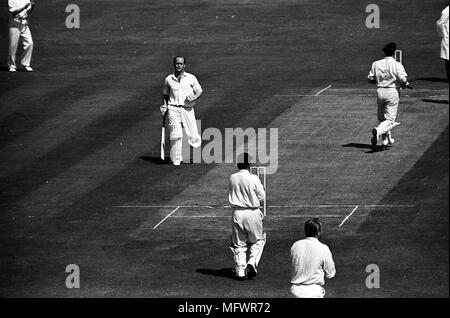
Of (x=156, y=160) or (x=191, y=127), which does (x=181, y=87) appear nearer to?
(x=191, y=127)

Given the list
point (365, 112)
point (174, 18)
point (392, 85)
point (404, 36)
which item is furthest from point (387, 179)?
point (174, 18)

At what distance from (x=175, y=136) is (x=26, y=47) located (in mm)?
9735

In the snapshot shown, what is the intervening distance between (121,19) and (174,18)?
5.25 ft

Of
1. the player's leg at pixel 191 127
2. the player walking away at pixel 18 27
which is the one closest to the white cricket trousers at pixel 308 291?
the player's leg at pixel 191 127

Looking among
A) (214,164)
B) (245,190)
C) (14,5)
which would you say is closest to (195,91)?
(214,164)

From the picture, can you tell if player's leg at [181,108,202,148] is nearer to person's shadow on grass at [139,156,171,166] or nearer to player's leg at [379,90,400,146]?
person's shadow on grass at [139,156,171,166]

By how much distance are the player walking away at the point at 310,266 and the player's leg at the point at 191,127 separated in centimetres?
1195

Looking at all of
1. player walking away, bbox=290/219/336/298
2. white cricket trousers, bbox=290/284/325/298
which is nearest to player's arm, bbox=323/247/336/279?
player walking away, bbox=290/219/336/298

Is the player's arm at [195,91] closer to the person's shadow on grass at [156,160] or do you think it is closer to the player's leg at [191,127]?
the player's leg at [191,127]

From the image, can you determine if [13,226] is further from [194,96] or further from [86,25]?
[86,25]

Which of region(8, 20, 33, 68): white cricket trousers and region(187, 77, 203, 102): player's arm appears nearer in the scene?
region(187, 77, 203, 102): player's arm

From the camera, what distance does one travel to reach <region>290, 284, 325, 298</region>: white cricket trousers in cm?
2069

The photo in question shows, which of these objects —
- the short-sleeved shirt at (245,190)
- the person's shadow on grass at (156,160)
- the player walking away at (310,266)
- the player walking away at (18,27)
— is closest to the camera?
the player walking away at (310,266)

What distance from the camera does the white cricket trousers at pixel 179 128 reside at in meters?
32.1
